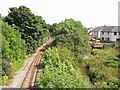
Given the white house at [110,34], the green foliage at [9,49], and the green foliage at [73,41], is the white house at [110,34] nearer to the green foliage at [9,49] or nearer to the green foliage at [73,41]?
the green foliage at [73,41]

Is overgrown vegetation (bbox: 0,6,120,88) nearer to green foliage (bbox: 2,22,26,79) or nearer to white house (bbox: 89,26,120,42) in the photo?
green foliage (bbox: 2,22,26,79)

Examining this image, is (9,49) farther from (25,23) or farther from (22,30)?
(25,23)

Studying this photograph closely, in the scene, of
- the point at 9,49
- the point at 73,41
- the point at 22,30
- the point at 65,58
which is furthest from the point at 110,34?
the point at 9,49

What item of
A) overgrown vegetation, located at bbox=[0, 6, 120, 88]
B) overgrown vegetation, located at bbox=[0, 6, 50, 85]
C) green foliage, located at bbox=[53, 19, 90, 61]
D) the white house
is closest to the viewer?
overgrown vegetation, located at bbox=[0, 6, 120, 88]

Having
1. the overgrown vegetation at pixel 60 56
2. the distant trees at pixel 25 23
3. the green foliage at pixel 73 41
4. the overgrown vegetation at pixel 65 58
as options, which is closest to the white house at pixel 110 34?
the overgrown vegetation at pixel 65 58

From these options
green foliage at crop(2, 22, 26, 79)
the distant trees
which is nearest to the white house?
the distant trees

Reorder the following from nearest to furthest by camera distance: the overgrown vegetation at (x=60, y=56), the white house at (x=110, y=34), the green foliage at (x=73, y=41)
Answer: the overgrown vegetation at (x=60, y=56) → the green foliage at (x=73, y=41) → the white house at (x=110, y=34)

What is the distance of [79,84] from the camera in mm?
9312

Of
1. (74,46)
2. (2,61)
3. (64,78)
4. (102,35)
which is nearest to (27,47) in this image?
(74,46)

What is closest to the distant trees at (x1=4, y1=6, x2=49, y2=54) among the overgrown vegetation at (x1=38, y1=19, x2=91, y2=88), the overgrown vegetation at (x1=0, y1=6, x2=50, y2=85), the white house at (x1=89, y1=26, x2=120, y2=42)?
the overgrown vegetation at (x1=0, y1=6, x2=50, y2=85)

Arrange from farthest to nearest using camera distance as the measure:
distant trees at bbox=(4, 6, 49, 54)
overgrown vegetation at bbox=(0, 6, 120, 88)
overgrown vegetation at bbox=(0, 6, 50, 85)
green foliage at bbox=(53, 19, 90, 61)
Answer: distant trees at bbox=(4, 6, 49, 54) → overgrown vegetation at bbox=(0, 6, 50, 85) → green foliage at bbox=(53, 19, 90, 61) → overgrown vegetation at bbox=(0, 6, 120, 88)

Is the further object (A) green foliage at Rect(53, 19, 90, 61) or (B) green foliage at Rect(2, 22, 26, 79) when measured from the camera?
(A) green foliage at Rect(53, 19, 90, 61)

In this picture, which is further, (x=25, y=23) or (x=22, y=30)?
(x=25, y=23)

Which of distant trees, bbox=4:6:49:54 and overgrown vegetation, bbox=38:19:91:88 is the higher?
distant trees, bbox=4:6:49:54
